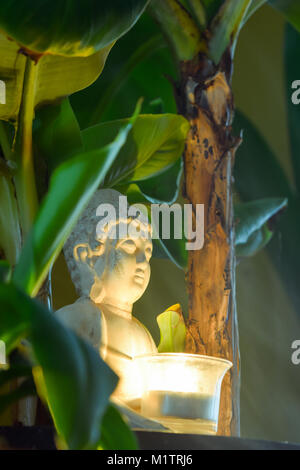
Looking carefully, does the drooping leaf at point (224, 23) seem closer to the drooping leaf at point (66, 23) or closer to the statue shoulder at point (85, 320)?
the drooping leaf at point (66, 23)

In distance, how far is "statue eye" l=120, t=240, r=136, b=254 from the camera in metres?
1.23

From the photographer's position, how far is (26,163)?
128 cm

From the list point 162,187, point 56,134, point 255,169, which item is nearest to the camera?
point 56,134

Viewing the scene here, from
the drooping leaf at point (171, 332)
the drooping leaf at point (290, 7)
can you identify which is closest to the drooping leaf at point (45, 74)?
the drooping leaf at point (171, 332)

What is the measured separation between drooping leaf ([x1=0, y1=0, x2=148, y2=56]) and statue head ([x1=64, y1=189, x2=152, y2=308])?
0.30m

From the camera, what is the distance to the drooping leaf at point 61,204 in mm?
730

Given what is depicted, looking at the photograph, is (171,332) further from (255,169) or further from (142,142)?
(255,169)

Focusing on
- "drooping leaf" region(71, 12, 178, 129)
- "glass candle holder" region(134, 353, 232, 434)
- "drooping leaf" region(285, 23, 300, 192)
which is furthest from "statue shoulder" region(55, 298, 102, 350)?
"drooping leaf" region(285, 23, 300, 192)

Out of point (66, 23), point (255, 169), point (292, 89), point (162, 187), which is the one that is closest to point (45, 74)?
point (66, 23)

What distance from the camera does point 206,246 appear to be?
1550mm

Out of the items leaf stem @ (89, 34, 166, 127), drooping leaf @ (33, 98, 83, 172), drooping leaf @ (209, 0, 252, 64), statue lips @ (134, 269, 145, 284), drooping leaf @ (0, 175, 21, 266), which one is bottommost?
statue lips @ (134, 269, 145, 284)

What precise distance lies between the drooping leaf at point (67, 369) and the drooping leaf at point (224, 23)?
1.11 metres

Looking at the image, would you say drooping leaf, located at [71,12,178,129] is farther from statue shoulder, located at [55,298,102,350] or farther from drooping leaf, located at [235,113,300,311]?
statue shoulder, located at [55,298,102,350]

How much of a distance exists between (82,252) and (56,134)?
0.27 m
